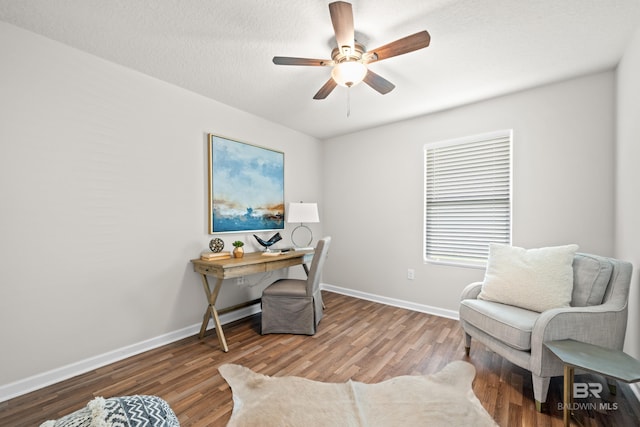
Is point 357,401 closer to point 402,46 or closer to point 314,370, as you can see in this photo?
point 314,370

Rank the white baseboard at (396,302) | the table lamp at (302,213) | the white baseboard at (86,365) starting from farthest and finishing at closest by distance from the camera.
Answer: the table lamp at (302,213), the white baseboard at (396,302), the white baseboard at (86,365)

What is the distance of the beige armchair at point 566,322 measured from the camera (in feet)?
5.42

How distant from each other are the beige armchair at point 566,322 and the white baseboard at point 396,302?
1.16 meters

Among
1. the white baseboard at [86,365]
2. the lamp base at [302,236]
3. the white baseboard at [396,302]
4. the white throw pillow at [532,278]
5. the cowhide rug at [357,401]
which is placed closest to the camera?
the cowhide rug at [357,401]

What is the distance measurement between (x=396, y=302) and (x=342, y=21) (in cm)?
323

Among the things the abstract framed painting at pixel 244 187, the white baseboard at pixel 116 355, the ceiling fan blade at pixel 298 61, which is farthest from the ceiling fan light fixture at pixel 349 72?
the white baseboard at pixel 116 355

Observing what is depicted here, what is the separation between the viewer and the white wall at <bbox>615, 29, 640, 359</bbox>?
1841mm

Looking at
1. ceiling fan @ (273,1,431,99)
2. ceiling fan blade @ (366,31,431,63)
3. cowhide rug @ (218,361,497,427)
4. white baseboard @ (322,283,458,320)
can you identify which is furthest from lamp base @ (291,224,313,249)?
ceiling fan blade @ (366,31,431,63)

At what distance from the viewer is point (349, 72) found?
1.86 metres

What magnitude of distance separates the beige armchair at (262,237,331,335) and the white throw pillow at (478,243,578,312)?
1.51 m

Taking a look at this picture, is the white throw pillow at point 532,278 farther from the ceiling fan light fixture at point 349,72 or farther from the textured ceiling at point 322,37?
the ceiling fan light fixture at point 349,72

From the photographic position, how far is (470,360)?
2.23 meters

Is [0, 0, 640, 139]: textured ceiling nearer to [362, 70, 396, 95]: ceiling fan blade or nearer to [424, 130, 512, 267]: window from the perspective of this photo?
[362, 70, 396, 95]: ceiling fan blade

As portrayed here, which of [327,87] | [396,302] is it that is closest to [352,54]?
[327,87]
